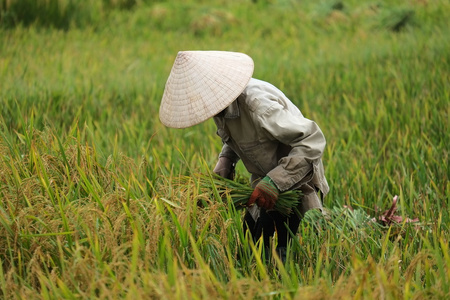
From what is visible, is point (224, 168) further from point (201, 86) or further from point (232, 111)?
point (201, 86)

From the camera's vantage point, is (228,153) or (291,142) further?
(228,153)

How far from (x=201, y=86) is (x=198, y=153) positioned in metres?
1.15

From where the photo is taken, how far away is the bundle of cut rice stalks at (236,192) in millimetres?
1792

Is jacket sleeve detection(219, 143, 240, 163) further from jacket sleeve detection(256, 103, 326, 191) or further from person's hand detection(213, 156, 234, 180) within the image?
jacket sleeve detection(256, 103, 326, 191)

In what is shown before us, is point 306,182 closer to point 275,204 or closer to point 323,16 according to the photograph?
point 275,204

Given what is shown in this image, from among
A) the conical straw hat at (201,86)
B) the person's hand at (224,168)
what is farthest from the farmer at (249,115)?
the person's hand at (224,168)

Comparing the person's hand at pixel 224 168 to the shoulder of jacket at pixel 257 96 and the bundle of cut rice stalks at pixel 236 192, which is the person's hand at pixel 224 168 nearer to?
the bundle of cut rice stalks at pixel 236 192

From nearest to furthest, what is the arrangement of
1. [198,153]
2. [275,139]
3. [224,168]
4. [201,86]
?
1. [201,86]
2. [275,139]
3. [224,168]
4. [198,153]

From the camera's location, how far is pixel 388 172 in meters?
2.70

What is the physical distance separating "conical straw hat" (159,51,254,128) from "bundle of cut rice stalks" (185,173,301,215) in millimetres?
238

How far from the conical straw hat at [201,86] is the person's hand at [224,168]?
14.0 inches

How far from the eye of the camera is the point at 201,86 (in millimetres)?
1715

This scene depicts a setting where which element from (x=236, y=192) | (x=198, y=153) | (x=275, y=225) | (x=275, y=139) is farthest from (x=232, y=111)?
(x=198, y=153)

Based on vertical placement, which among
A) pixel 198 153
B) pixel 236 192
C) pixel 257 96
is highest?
pixel 257 96
